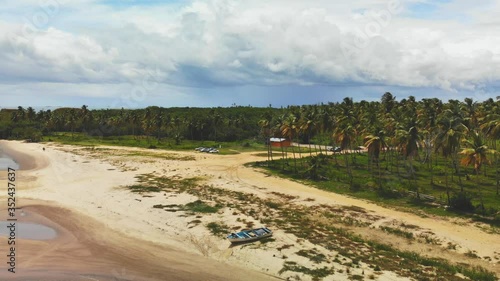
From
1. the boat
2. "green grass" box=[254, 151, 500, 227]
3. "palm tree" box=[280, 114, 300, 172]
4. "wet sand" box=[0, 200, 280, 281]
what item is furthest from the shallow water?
"palm tree" box=[280, 114, 300, 172]

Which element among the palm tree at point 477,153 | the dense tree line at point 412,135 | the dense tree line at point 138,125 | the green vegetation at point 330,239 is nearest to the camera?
the green vegetation at point 330,239

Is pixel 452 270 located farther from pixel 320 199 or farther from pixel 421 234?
pixel 320 199

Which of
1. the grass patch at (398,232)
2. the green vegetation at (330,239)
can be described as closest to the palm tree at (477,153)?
the green vegetation at (330,239)

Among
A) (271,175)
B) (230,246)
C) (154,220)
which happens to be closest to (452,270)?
(230,246)

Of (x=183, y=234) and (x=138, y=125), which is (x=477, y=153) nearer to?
(x=183, y=234)

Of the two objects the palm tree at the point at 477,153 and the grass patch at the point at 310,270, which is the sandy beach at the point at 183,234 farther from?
the palm tree at the point at 477,153

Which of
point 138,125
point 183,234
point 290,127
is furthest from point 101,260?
point 138,125
